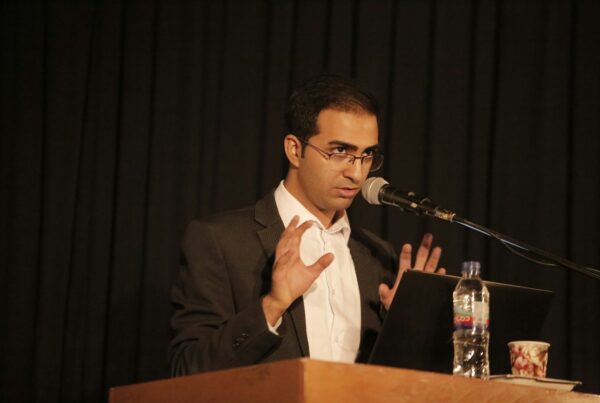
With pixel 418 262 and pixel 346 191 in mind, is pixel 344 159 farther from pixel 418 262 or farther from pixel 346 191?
pixel 418 262

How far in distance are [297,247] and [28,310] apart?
1.84 metres

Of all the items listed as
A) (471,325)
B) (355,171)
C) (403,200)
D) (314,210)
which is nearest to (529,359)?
(471,325)

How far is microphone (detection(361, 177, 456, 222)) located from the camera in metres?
1.93

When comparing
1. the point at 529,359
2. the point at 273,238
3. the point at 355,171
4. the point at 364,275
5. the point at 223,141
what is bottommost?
the point at 529,359

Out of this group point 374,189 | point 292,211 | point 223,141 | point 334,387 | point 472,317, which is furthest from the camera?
point 223,141

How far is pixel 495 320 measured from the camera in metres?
2.05

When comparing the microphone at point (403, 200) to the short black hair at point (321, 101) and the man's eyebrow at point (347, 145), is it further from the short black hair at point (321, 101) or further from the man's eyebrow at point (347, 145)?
the short black hair at point (321, 101)

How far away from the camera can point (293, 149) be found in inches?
106

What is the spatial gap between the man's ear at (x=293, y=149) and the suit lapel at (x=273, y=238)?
13cm

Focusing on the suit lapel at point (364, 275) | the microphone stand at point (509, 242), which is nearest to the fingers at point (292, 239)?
the microphone stand at point (509, 242)

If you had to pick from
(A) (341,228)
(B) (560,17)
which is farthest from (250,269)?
(B) (560,17)

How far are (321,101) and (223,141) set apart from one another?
1.00 m

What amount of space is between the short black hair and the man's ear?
21 millimetres

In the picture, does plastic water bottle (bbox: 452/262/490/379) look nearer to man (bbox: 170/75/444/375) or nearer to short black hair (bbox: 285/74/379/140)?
man (bbox: 170/75/444/375)
